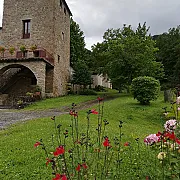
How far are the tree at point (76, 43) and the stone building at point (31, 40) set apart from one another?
6.79 metres

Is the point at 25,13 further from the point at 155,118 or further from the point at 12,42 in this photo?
the point at 155,118

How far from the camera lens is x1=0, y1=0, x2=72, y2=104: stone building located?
18594 millimetres

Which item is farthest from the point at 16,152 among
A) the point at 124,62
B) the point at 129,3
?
the point at 129,3

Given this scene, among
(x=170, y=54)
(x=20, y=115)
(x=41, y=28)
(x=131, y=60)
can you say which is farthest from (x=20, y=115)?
(x=170, y=54)

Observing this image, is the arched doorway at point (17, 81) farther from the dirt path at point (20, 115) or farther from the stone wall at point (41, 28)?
the dirt path at point (20, 115)

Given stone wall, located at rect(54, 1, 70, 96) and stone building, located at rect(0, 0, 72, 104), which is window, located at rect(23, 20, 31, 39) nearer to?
stone building, located at rect(0, 0, 72, 104)

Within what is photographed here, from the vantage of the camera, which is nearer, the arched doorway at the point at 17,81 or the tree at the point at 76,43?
the arched doorway at the point at 17,81

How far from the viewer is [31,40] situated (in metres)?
19.6

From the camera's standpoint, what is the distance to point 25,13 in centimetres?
2002

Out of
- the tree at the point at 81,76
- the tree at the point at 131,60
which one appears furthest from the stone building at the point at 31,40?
the tree at the point at 131,60

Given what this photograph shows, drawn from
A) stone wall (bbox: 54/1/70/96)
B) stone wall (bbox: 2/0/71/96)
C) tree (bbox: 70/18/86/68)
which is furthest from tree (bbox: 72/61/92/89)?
tree (bbox: 70/18/86/68)

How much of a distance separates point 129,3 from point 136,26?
700 cm

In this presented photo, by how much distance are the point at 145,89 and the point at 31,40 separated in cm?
1268

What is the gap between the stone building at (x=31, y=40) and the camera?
18.6 metres
